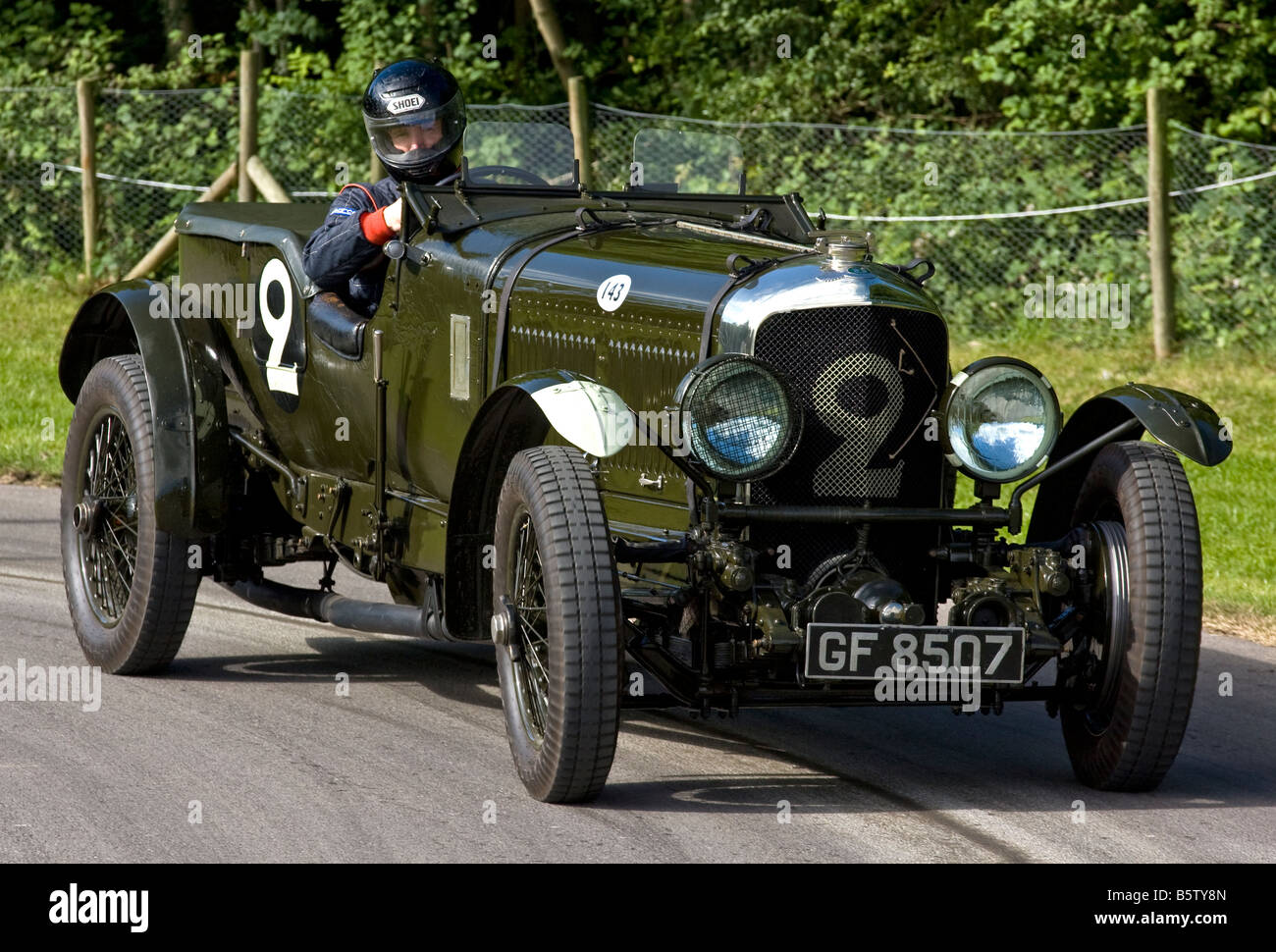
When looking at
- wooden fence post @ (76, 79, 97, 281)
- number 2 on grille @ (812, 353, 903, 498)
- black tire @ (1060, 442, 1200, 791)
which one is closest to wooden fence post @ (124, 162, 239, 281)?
wooden fence post @ (76, 79, 97, 281)

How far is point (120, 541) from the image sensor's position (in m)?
6.47

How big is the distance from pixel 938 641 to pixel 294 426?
268 centimetres

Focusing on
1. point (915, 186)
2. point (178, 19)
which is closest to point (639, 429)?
point (915, 186)

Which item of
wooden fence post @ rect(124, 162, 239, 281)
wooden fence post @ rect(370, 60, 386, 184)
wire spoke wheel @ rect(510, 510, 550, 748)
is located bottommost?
wire spoke wheel @ rect(510, 510, 550, 748)

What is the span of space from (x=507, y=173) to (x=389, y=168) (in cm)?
41

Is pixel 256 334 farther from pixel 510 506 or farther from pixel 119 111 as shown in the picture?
pixel 119 111

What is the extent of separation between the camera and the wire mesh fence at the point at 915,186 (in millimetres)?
12352

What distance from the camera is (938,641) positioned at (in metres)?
4.45

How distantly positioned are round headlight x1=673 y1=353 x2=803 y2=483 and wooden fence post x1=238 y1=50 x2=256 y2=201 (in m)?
9.68

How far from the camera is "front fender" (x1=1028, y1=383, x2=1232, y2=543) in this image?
189 inches

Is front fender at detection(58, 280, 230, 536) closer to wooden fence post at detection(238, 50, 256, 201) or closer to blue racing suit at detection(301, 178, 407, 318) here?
blue racing suit at detection(301, 178, 407, 318)

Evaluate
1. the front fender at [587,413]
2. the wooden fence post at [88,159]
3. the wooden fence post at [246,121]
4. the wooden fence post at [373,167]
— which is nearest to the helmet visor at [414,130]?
the front fender at [587,413]

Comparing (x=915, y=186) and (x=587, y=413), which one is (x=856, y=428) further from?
(x=915, y=186)
